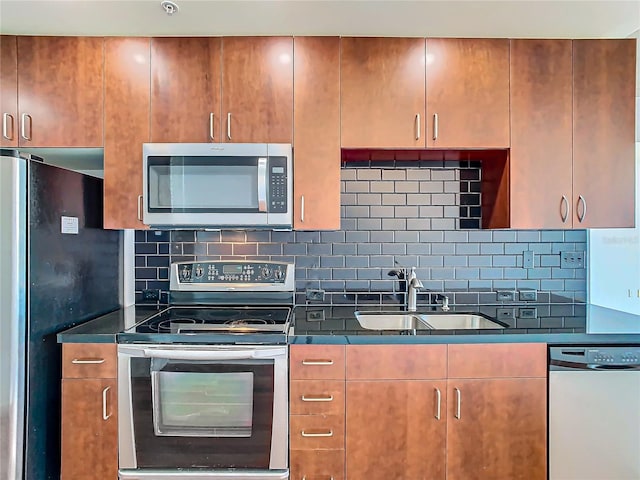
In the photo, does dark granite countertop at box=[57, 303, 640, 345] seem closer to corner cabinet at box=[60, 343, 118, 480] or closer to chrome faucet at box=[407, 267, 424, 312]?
corner cabinet at box=[60, 343, 118, 480]

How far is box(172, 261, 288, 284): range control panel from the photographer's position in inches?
89.0

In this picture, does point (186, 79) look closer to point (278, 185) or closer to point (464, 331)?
point (278, 185)

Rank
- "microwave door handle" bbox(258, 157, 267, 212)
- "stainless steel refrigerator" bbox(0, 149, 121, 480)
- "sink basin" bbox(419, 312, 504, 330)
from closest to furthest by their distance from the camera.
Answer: "stainless steel refrigerator" bbox(0, 149, 121, 480) → "microwave door handle" bbox(258, 157, 267, 212) → "sink basin" bbox(419, 312, 504, 330)

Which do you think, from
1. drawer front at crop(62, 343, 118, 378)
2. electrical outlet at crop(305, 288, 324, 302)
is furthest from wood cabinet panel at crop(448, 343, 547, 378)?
drawer front at crop(62, 343, 118, 378)

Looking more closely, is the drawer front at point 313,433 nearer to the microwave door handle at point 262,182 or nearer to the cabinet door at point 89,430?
the cabinet door at point 89,430

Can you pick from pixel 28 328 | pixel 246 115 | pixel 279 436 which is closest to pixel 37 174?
pixel 28 328

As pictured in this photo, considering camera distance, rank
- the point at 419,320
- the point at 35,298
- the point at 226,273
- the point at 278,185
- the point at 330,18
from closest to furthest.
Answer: the point at 35,298
the point at 330,18
the point at 278,185
the point at 419,320
the point at 226,273

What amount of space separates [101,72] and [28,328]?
124cm

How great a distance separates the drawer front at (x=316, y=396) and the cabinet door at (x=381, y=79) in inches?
48.5

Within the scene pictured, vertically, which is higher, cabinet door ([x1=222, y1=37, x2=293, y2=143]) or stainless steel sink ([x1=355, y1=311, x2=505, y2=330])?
cabinet door ([x1=222, y1=37, x2=293, y2=143])

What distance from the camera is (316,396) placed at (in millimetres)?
1652

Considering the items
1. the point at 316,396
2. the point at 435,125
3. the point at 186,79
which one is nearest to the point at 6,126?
the point at 186,79

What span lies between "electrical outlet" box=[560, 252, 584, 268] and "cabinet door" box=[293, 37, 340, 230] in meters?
1.39

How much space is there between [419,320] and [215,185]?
1.28 m
